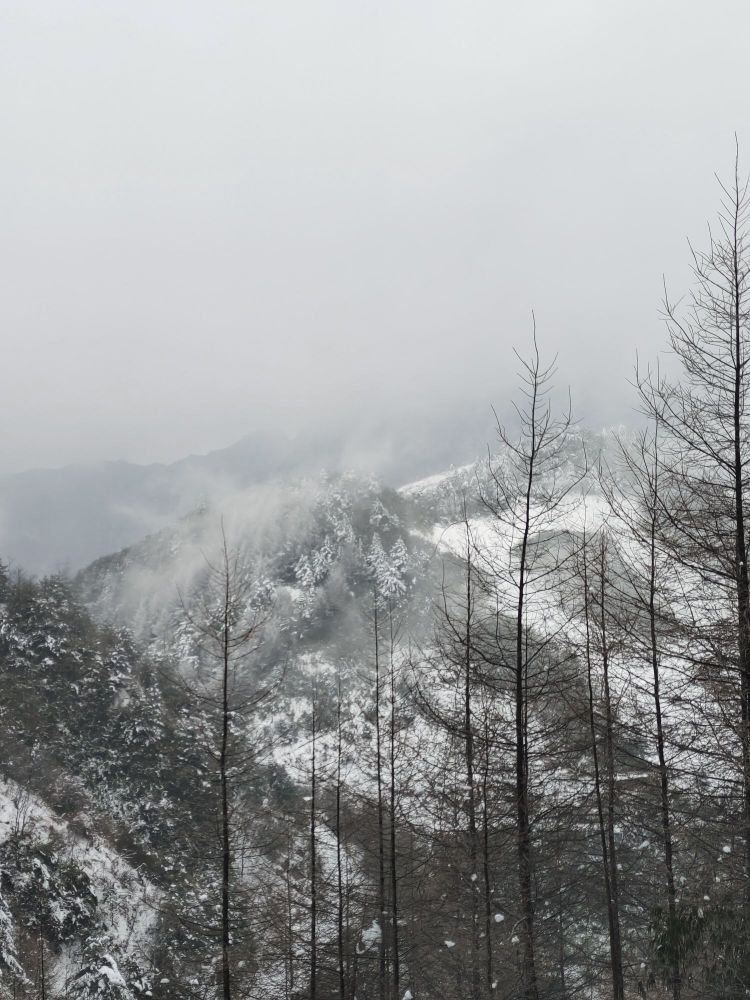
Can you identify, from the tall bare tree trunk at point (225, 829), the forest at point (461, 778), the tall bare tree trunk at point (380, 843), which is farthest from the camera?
the tall bare tree trunk at point (380, 843)

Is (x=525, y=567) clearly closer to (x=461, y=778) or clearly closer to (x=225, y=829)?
(x=225, y=829)

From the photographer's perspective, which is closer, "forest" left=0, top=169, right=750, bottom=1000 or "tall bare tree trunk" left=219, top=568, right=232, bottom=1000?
"forest" left=0, top=169, right=750, bottom=1000

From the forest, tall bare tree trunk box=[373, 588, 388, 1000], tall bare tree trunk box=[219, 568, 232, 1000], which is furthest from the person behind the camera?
tall bare tree trunk box=[373, 588, 388, 1000]

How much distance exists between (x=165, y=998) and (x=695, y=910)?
29.4 m

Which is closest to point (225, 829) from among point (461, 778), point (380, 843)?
point (380, 843)

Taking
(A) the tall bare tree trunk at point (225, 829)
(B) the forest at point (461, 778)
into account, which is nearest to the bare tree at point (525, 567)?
(B) the forest at point (461, 778)

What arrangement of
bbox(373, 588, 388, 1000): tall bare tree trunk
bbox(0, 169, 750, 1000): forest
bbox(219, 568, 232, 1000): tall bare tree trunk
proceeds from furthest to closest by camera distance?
bbox(373, 588, 388, 1000): tall bare tree trunk
bbox(219, 568, 232, 1000): tall bare tree trunk
bbox(0, 169, 750, 1000): forest

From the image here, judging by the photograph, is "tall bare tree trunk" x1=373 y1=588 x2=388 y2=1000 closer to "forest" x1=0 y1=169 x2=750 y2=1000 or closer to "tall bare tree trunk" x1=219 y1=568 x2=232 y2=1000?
"forest" x1=0 y1=169 x2=750 y2=1000

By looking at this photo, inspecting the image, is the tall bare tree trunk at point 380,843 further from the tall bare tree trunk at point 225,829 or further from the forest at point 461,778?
the tall bare tree trunk at point 225,829

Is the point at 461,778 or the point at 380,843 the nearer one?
the point at 380,843

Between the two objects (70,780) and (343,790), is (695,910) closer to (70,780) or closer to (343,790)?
(343,790)

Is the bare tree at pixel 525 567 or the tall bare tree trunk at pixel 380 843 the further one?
the tall bare tree trunk at pixel 380 843

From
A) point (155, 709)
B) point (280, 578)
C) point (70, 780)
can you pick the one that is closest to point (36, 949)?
point (70, 780)

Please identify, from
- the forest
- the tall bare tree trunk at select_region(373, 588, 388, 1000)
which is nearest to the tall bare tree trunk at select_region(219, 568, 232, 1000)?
the forest
